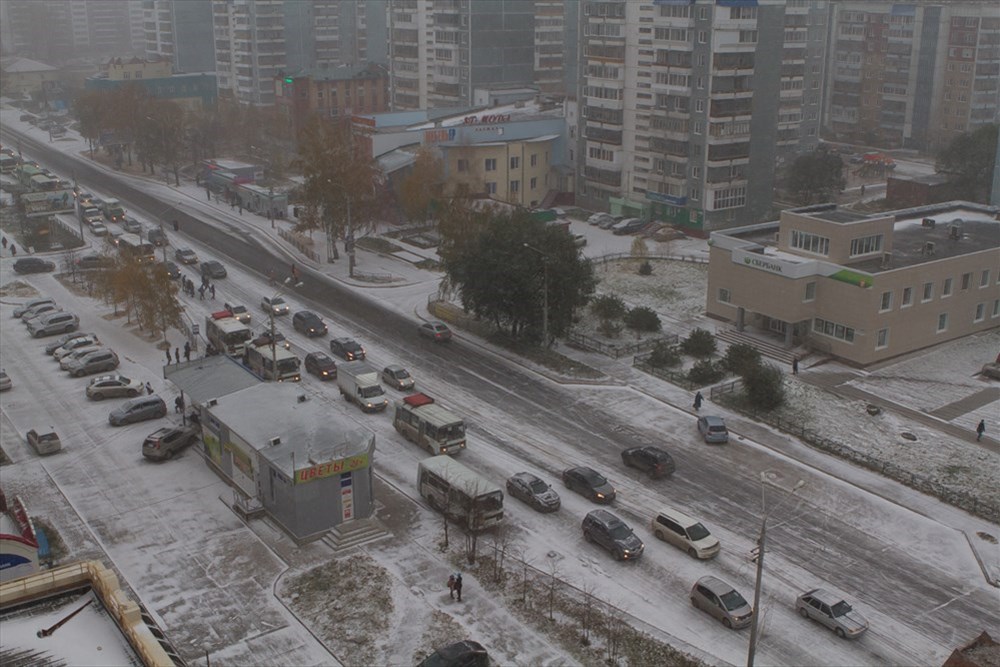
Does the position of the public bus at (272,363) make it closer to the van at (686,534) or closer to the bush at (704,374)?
the bush at (704,374)

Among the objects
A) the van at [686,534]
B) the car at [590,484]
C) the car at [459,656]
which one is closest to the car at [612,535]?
the van at [686,534]

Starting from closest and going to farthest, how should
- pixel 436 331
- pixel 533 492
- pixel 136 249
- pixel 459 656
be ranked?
pixel 459 656 → pixel 533 492 → pixel 436 331 → pixel 136 249

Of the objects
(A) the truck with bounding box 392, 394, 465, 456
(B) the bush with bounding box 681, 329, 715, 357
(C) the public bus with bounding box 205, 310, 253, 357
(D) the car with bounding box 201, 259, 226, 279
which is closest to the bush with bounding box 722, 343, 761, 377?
(B) the bush with bounding box 681, 329, 715, 357

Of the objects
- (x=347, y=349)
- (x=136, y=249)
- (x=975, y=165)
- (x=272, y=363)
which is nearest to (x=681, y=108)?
(x=975, y=165)

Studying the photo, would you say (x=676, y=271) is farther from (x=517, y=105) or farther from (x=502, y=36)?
(x=502, y=36)

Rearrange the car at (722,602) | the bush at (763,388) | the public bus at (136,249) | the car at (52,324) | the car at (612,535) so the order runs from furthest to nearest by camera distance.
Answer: the public bus at (136,249) → the car at (52,324) → the bush at (763,388) → the car at (612,535) → the car at (722,602)

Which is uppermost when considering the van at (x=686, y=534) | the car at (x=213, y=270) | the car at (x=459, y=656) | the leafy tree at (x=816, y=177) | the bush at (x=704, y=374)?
the leafy tree at (x=816, y=177)

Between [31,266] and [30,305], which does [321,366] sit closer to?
[30,305]
